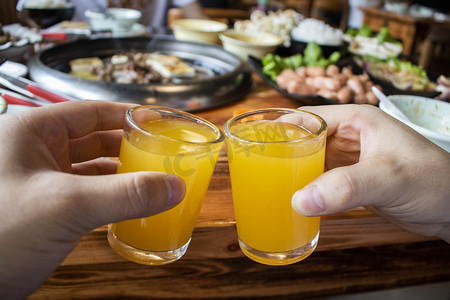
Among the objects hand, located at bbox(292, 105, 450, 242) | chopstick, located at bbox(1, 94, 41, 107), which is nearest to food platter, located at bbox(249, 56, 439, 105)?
hand, located at bbox(292, 105, 450, 242)

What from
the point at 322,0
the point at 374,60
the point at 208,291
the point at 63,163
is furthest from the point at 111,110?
the point at 322,0

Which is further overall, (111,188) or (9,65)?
(9,65)

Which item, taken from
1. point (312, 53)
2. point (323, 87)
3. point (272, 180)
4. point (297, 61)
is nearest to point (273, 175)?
point (272, 180)

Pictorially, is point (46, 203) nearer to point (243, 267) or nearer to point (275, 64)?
point (243, 267)

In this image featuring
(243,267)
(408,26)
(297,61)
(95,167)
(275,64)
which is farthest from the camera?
(408,26)

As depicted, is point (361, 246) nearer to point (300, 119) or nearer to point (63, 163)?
point (300, 119)
